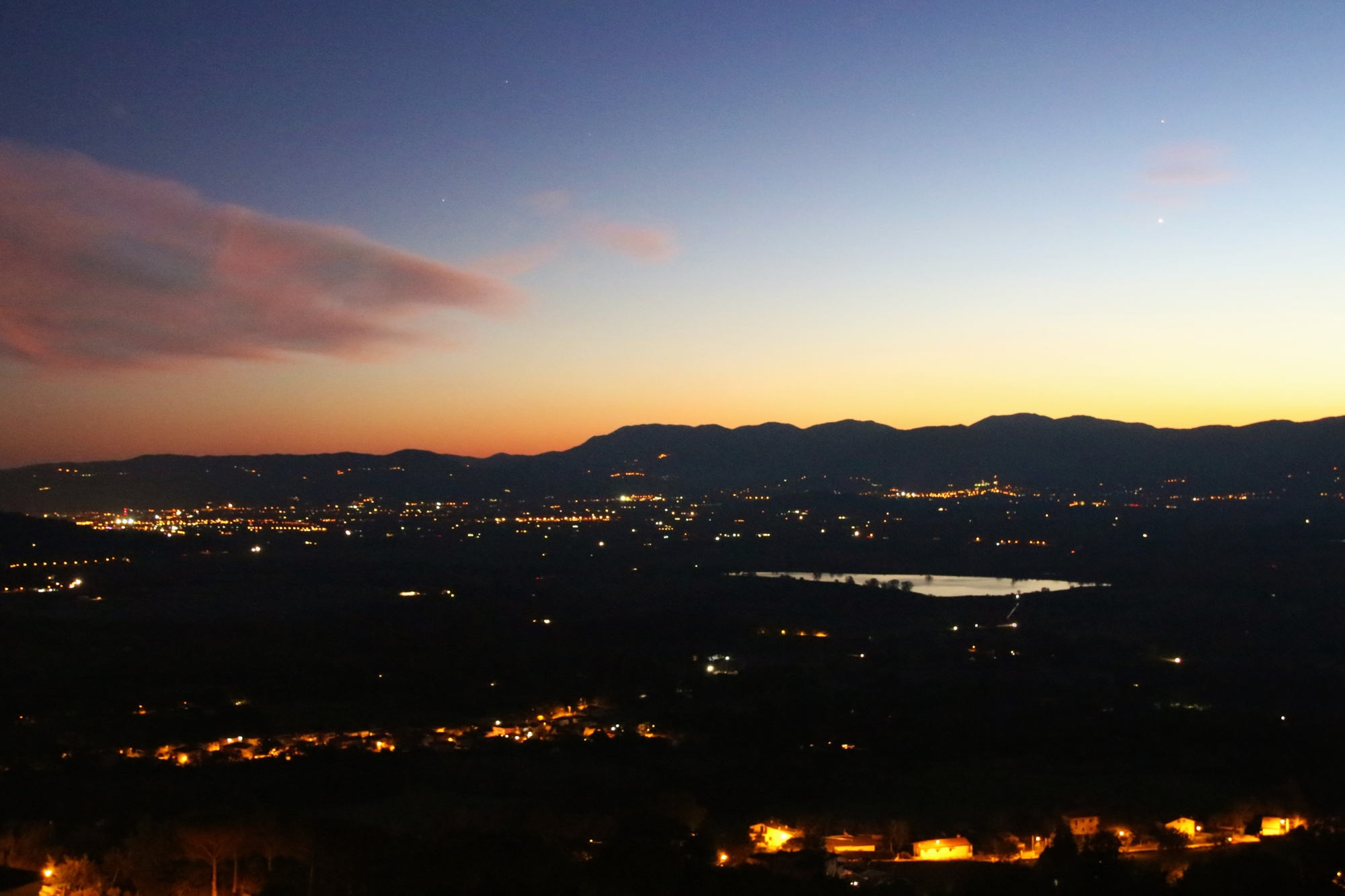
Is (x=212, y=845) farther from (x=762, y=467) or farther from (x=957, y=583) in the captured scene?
(x=762, y=467)

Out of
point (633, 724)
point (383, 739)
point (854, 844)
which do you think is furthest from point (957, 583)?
point (854, 844)

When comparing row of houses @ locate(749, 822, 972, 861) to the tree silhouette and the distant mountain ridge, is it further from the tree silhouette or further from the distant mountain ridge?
the distant mountain ridge

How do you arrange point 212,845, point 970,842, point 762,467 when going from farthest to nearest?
point 762,467 → point 970,842 → point 212,845

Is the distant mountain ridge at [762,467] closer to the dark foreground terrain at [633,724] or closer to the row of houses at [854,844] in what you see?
the dark foreground terrain at [633,724]

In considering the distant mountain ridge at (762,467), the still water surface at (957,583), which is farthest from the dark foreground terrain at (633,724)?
the distant mountain ridge at (762,467)

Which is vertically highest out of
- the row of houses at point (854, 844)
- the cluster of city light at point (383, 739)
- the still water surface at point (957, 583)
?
the cluster of city light at point (383, 739)
